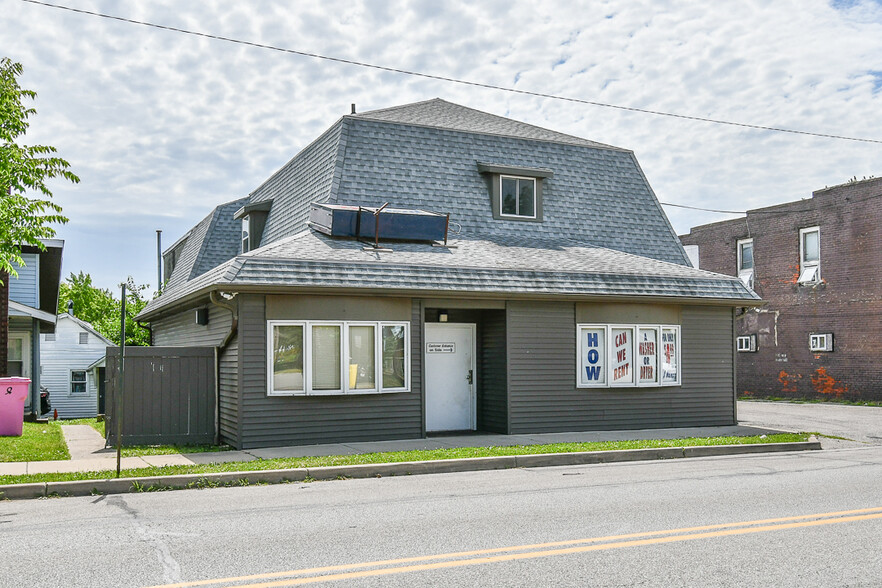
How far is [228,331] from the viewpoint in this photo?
48.2 feet

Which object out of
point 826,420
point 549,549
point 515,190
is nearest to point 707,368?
point 826,420

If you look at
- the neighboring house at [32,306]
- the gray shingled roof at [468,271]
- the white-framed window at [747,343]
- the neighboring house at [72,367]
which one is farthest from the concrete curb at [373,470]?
the neighboring house at [72,367]

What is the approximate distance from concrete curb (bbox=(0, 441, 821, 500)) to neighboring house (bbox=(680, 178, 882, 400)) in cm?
1308

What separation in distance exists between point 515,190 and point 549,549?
44.1ft

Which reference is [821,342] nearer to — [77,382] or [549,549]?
[549,549]

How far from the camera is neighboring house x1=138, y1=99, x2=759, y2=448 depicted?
1416 cm

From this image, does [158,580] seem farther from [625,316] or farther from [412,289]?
[625,316]

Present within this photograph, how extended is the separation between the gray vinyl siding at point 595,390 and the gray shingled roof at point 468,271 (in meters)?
0.58

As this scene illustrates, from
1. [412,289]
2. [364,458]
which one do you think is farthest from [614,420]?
[364,458]

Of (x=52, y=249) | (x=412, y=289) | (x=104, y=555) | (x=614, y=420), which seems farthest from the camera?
(x=52, y=249)

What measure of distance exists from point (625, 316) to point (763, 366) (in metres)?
16.9

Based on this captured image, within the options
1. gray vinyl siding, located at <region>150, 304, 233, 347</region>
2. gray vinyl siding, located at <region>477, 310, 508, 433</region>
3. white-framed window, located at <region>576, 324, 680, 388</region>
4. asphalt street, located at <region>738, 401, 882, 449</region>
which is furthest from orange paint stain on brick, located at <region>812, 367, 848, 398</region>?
gray vinyl siding, located at <region>150, 304, 233, 347</region>

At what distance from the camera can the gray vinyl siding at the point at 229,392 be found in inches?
554

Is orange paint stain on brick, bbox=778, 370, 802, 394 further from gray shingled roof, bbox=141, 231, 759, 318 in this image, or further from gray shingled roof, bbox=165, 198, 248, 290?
gray shingled roof, bbox=165, 198, 248, 290
